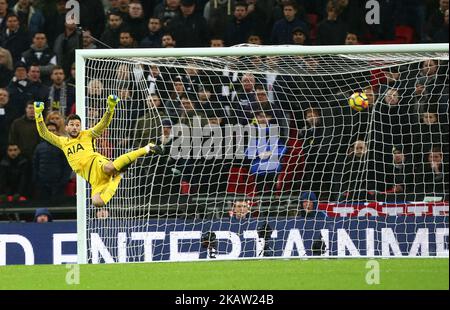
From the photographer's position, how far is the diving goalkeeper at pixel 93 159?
46.4 ft

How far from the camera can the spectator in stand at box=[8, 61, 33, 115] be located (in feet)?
55.3

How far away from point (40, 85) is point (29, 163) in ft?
4.42

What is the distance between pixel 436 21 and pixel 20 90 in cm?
636

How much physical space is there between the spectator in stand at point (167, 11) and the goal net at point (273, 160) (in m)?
1.90

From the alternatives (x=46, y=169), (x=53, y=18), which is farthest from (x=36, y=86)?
(x=53, y=18)

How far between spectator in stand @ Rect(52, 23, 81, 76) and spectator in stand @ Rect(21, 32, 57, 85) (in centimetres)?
15

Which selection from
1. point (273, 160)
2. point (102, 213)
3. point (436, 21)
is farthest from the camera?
point (436, 21)

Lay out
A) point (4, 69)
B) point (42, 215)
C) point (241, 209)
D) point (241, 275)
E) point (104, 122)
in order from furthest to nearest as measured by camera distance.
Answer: point (4, 69) < point (42, 215) < point (241, 209) < point (104, 122) < point (241, 275)

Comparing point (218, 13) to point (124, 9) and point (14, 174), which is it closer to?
point (124, 9)

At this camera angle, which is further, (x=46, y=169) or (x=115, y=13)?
(x=115, y=13)

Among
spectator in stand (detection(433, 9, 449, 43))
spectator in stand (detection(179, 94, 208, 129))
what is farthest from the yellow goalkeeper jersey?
spectator in stand (detection(433, 9, 449, 43))

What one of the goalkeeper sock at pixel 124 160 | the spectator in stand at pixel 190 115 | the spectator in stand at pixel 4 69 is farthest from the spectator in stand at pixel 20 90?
the goalkeeper sock at pixel 124 160

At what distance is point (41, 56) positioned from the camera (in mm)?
17406

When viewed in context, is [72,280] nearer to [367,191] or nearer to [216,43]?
[367,191]
